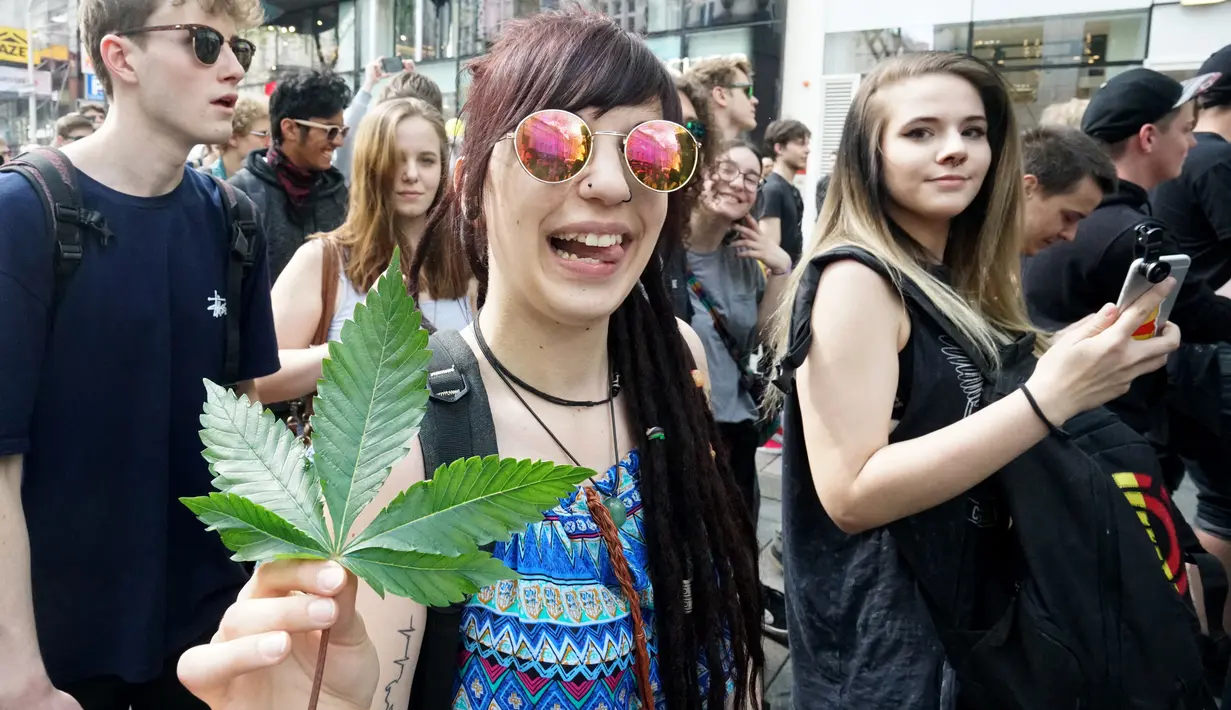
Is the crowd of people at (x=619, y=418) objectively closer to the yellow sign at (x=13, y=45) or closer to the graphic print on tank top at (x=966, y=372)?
the graphic print on tank top at (x=966, y=372)

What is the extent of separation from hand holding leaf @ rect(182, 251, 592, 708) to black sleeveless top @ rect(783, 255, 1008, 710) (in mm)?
1278

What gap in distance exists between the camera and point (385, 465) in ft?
1.75

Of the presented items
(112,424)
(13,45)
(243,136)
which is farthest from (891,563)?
(13,45)

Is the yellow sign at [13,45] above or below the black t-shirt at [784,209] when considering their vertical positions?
above

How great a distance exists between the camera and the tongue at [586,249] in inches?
47.0

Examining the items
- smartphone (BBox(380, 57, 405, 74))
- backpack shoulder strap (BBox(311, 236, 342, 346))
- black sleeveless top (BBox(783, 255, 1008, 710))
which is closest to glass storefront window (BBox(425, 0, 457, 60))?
smartphone (BBox(380, 57, 405, 74))

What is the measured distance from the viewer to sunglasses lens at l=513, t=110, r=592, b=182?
1.12 metres

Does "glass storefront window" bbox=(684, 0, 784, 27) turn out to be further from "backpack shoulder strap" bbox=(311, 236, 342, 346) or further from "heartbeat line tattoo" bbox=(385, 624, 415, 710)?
"heartbeat line tattoo" bbox=(385, 624, 415, 710)

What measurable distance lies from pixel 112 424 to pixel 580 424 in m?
1.03

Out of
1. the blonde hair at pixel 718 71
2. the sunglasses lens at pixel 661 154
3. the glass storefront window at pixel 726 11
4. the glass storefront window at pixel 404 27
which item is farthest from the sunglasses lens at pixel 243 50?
the glass storefront window at pixel 404 27

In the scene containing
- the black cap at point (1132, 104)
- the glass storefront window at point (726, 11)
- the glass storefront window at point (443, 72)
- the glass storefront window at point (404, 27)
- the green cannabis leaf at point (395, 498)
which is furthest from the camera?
the glass storefront window at point (404, 27)

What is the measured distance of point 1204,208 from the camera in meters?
3.46

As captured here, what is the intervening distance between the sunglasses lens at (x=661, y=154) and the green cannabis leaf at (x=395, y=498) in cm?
68

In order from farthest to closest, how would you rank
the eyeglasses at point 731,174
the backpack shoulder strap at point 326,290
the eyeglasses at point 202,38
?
the eyeglasses at point 731,174 → the backpack shoulder strap at point 326,290 → the eyeglasses at point 202,38
